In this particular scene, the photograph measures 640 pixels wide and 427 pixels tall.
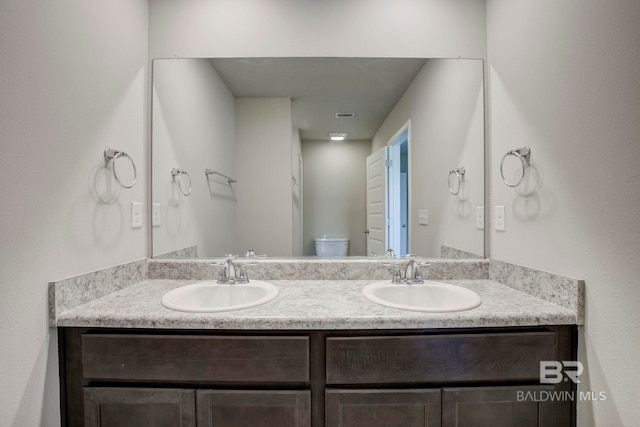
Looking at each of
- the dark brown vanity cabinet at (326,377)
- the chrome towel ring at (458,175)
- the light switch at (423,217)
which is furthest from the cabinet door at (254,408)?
the chrome towel ring at (458,175)

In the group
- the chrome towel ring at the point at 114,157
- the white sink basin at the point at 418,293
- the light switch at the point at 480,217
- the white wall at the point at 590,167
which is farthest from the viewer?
the light switch at the point at 480,217

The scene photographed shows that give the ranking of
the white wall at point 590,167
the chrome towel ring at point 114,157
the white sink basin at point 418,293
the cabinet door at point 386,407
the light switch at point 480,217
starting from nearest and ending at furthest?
the white wall at point 590,167 → the cabinet door at point 386,407 → the chrome towel ring at point 114,157 → the white sink basin at point 418,293 → the light switch at point 480,217

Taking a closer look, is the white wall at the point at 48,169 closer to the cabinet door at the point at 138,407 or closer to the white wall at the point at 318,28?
the cabinet door at the point at 138,407

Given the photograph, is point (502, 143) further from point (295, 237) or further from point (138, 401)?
point (138, 401)

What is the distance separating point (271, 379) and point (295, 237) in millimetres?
773

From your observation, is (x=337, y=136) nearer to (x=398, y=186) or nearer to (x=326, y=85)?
(x=326, y=85)

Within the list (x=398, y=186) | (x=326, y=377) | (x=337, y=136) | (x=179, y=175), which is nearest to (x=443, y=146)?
(x=398, y=186)

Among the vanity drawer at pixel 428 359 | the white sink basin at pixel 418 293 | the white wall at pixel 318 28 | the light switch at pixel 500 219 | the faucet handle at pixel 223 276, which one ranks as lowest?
the vanity drawer at pixel 428 359

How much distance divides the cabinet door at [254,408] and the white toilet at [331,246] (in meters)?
0.76

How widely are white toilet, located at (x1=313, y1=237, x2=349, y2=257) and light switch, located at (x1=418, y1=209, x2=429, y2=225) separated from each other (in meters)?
0.45

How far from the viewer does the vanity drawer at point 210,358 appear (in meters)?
0.97

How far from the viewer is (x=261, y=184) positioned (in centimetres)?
160

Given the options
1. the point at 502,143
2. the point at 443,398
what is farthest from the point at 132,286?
the point at 502,143

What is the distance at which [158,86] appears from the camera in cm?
153
